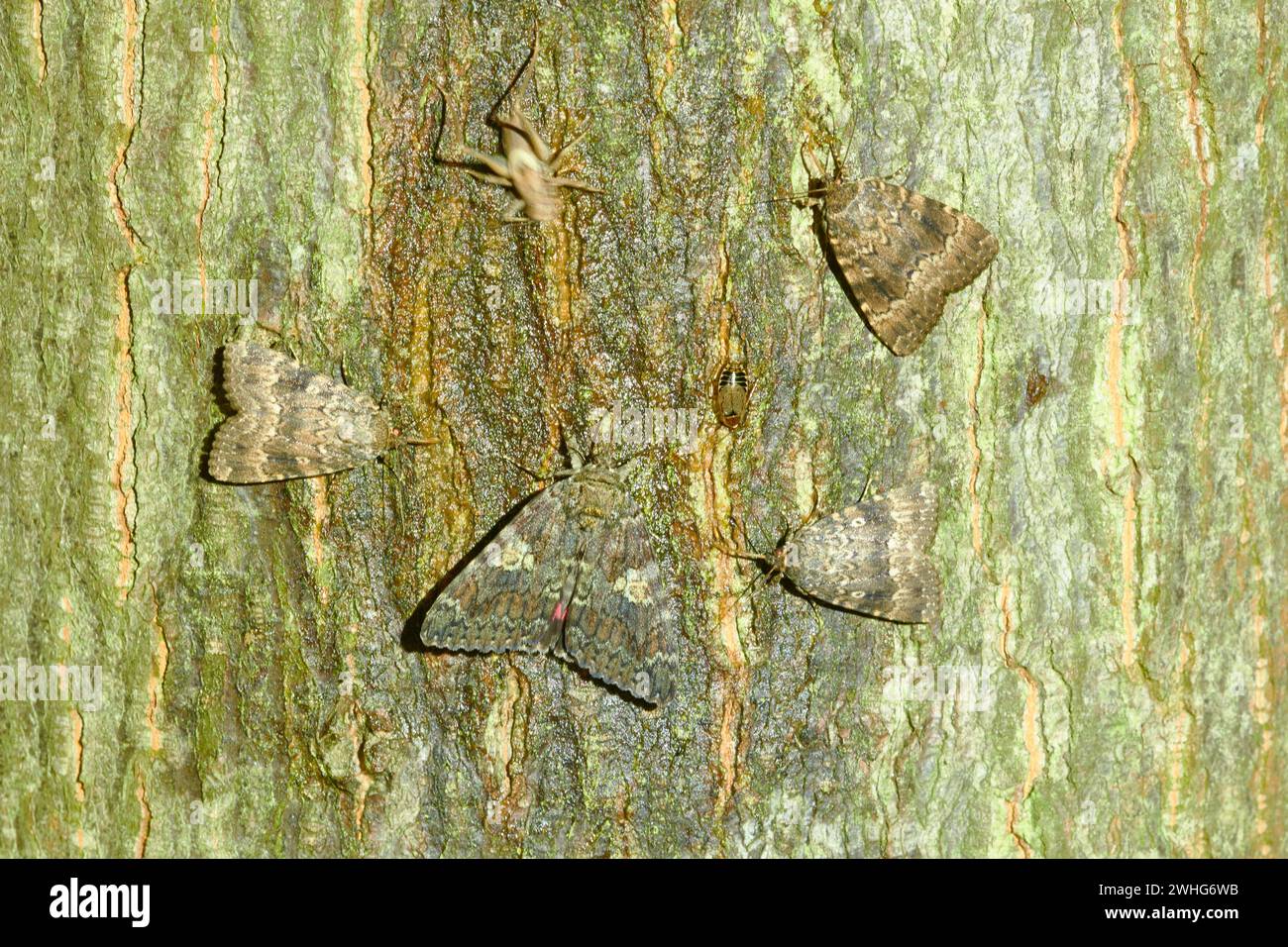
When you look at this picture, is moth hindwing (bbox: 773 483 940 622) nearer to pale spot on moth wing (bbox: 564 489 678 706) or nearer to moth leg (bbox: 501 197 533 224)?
pale spot on moth wing (bbox: 564 489 678 706)

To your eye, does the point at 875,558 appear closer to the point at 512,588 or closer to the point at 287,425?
the point at 512,588

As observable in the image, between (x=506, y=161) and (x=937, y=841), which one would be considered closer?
(x=506, y=161)

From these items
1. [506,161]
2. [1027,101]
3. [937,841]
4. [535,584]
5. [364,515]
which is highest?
[1027,101]

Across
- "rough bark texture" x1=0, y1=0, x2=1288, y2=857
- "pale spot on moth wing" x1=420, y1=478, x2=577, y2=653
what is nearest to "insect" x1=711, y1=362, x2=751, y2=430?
"rough bark texture" x1=0, y1=0, x2=1288, y2=857

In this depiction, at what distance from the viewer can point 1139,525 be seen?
232 centimetres

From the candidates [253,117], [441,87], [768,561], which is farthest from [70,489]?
[768,561]

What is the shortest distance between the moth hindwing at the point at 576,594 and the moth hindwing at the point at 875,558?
36 cm

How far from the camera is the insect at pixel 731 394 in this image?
2158 mm

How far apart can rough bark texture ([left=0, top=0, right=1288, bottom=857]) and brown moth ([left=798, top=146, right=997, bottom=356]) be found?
47 millimetres

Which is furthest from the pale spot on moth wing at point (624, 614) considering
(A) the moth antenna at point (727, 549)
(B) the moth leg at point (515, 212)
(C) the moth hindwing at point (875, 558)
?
(B) the moth leg at point (515, 212)

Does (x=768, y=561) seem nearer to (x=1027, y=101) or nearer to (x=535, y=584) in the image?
(x=535, y=584)

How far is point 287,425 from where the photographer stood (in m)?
2.13

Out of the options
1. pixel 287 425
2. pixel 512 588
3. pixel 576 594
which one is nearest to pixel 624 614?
pixel 576 594

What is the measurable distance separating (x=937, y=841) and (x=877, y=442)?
1.05 metres
